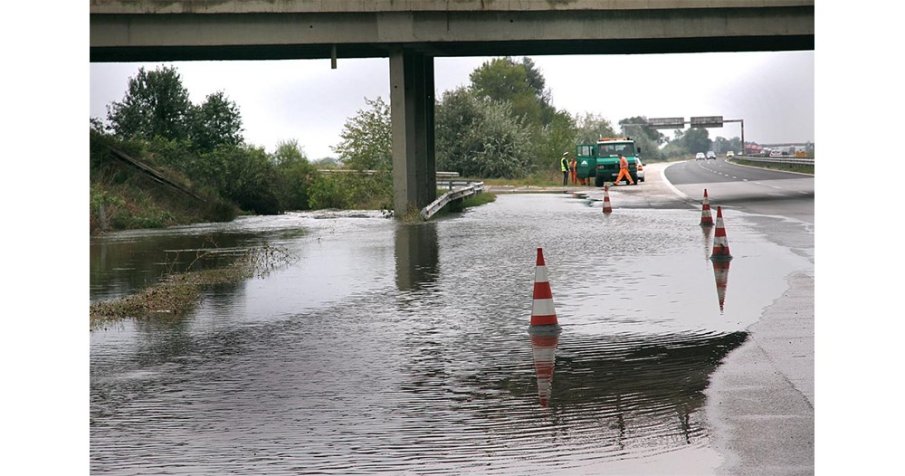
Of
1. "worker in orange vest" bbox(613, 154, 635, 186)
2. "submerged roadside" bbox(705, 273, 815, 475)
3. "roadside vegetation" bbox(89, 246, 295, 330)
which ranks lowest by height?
"submerged roadside" bbox(705, 273, 815, 475)

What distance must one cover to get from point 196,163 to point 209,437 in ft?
124

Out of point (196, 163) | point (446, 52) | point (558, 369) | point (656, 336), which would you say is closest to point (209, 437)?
point (558, 369)

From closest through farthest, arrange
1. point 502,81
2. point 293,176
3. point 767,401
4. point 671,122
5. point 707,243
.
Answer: point 767,401
point 707,243
point 293,176
point 502,81
point 671,122

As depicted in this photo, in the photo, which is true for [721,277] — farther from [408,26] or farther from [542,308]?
[408,26]

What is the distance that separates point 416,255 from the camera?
76.7 ft

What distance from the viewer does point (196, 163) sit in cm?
4525

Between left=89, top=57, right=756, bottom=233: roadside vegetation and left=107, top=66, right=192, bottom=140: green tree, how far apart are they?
0.14ft

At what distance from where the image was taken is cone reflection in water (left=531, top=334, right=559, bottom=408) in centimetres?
970

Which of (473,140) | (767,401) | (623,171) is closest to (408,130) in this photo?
(623,171)

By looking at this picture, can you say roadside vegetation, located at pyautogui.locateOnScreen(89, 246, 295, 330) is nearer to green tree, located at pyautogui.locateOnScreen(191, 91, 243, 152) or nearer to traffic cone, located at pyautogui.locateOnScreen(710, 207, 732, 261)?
traffic cone, located at pyautogui.locateOnScreen(710, 207, 732, 261)

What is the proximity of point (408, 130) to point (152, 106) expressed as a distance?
21.1m

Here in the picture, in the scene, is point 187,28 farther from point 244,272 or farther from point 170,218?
point 244,272

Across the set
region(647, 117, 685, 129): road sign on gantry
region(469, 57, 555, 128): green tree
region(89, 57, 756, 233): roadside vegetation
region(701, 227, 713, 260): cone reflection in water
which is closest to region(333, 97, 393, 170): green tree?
region(89, 57, 756, 233): roadside vegetation

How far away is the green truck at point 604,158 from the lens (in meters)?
63.3
